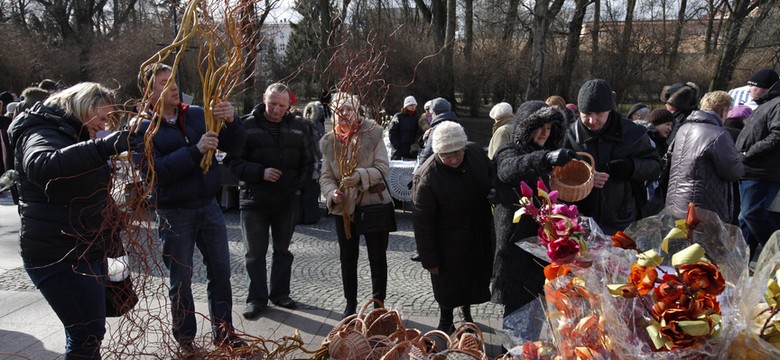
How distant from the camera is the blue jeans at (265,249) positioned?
4.44 meters

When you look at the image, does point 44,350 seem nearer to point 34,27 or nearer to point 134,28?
point 134,28

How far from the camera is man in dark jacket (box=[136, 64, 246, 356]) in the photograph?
3.28m

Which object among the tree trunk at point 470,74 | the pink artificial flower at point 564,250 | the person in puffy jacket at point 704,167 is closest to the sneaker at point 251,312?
the person in puffy jacket at point 704,167

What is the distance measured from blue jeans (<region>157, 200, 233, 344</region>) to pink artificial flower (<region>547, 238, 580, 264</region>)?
7.70 ft

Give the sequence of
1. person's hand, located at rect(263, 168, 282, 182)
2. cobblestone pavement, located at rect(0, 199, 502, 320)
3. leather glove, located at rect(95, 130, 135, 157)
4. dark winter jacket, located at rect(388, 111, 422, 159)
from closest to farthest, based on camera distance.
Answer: leather glove, located at rect(95, 130, 135, 157) < person's hand, located at rect(263, 168, 282, 182) < cobblestone pavement, located at rect(0, 199, 502, 320) < dark winter jacket, located at rect(388, 111, 422, 159)

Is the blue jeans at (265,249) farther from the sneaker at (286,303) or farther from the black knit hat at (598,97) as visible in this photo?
the black knit hat at (598,97)

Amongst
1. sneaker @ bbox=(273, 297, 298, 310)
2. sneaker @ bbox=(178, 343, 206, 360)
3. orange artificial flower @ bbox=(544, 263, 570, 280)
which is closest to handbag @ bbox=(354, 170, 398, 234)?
sneaker @ bbox=(273, 297, 298, 310)

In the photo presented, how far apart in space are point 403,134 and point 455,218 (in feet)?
19.0

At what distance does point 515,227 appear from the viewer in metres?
3.48

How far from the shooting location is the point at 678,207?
4164 mm

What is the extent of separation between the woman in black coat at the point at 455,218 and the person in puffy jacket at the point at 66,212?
183cm

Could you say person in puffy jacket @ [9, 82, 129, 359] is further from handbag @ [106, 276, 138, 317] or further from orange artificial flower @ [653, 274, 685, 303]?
orange artificial flower @ [653, 274, 685, 303]

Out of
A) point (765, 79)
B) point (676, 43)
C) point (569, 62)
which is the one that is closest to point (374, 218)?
point (765, 79)

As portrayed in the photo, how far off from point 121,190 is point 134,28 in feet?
83.1
